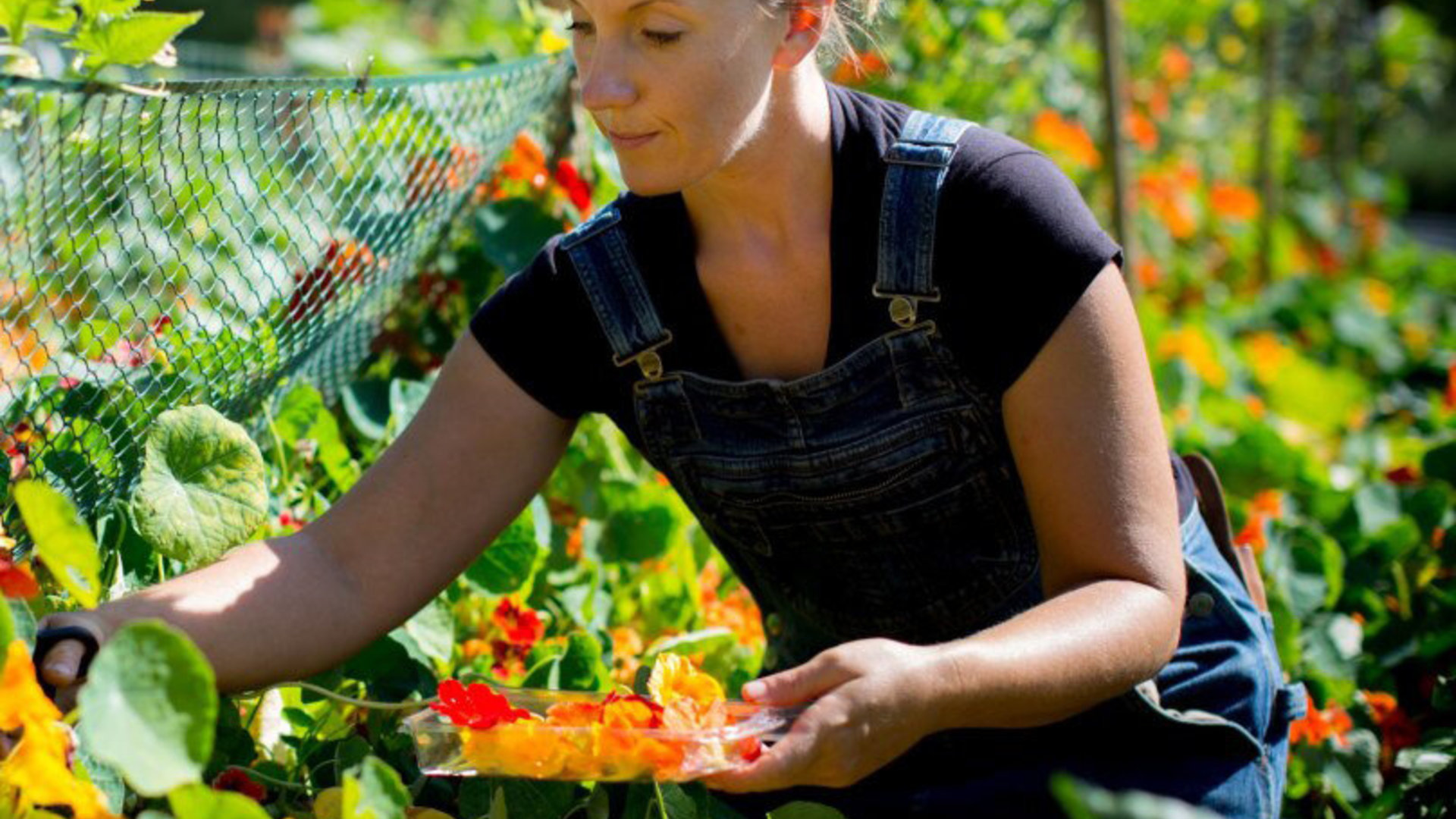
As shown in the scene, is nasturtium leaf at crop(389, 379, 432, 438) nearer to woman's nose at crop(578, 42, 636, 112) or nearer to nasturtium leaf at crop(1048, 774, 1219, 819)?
woman's nose at crop(578, 42, 636, 112)

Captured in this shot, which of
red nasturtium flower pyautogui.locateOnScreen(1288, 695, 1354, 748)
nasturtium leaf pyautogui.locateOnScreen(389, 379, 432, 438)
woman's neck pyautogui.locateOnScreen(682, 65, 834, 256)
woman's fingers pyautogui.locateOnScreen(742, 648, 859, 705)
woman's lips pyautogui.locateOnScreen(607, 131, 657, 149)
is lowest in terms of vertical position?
red nasturtium flower pyautogui.locateOnScreen(1288, 695, 1354, 748)

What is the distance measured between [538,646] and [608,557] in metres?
0.27

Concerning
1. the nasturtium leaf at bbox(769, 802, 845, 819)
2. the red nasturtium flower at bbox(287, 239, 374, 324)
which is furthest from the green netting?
the nasturtium leaf at bbox(769, 802, 845, 819)

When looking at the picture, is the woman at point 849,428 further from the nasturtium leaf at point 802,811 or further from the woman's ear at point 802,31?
the nasturtium leaf at point 802,811

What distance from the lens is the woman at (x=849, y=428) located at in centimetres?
135

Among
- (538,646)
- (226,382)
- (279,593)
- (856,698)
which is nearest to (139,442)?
(226,382)

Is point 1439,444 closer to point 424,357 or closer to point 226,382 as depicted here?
point 424,357

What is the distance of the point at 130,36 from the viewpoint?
4.09ft

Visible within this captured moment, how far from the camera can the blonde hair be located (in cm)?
141

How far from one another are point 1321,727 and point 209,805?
1.32 m

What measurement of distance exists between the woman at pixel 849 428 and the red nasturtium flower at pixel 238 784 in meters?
0.08

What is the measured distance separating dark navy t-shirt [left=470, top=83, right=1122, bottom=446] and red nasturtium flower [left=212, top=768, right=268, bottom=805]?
41cm

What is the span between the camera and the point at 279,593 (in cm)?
140

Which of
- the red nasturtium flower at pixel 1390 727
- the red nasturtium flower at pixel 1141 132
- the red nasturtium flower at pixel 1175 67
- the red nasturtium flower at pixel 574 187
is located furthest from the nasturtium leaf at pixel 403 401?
the red nasturtium flower at pixel 1175 67
